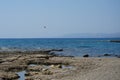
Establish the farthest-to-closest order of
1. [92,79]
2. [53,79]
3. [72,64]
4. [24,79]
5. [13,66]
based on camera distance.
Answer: [72,64] < [13,66] < [24,79] < [53,79] < [92,79]

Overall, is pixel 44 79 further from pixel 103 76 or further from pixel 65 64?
pixel 65 64

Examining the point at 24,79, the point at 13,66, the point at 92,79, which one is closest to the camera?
the point at 92,79

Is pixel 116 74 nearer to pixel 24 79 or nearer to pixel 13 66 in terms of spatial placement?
pixel 24 79

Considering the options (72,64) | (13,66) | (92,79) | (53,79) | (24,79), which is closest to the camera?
(92,79)

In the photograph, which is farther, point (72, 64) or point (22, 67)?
point (72, 64)

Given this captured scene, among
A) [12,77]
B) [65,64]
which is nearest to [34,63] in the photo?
[65,64]

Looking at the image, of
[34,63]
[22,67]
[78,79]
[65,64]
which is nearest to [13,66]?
[22,67]

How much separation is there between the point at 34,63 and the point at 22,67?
6361mm

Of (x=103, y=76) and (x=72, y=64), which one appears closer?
(x=103, y=76)

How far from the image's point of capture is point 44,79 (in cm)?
2531

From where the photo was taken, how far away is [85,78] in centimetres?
2442

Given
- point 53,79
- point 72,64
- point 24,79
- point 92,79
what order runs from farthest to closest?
point 72,64, point 24,79, point 53,79, point 92,79

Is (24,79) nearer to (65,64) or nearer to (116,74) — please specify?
(116,74)

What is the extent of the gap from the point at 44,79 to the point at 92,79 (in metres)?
4.74
